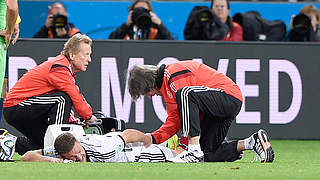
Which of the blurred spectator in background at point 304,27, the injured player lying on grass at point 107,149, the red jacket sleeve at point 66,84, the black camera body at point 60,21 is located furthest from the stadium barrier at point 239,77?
the injured player lying on grass at point 107,149

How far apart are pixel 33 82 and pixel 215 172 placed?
8.93ft

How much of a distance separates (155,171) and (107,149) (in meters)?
1.04

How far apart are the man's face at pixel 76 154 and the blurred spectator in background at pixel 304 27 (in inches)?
250

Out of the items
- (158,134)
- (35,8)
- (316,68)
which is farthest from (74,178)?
(35,8)

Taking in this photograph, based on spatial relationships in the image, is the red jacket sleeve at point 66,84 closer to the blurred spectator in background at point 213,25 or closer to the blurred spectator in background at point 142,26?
the blurred spectator in background at point 142,26

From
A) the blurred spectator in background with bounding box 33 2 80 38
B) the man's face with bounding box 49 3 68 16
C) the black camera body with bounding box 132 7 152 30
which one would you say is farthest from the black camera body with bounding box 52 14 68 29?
the black camera body with bounding box 132 7 152 30

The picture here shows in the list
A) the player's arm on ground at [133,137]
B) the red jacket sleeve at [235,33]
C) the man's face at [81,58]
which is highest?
the red jacket sleeve at [235,33]

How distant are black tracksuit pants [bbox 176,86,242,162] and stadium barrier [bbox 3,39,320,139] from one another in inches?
136

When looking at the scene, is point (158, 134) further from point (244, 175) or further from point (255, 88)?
point (255, 88)

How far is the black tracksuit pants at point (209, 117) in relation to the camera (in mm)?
7750

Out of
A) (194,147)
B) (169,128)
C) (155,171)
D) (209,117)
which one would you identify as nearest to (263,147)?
(209,117)

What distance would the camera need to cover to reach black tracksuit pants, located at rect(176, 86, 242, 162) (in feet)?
25.4

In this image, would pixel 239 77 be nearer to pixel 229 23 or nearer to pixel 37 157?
pixel 229 23

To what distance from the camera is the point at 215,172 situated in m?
6.78
